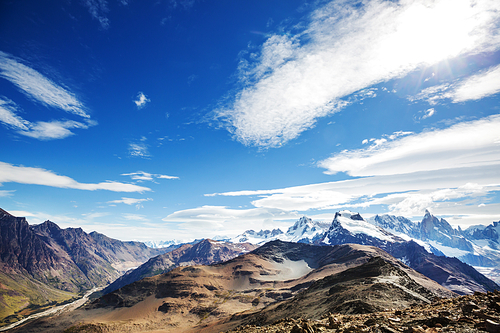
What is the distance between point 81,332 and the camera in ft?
374

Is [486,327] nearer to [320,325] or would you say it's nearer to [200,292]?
[320,325]

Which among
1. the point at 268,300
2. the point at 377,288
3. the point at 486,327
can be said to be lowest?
the point at 268,300

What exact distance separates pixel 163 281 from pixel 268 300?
292 ft

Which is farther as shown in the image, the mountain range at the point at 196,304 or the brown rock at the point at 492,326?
the mountain range at the point at 196,304

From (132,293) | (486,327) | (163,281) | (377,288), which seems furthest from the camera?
(163,281)

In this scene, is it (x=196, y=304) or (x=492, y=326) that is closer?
(x=492, y=326)

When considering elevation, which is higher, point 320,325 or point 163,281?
point 320,325

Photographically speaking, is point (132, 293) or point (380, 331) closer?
point (380, 331)

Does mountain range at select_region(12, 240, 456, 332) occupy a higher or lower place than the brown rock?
lower

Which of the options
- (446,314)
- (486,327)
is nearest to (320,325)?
(446,314)

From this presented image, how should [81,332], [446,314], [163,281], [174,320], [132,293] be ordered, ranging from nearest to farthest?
[446,314]
[81,332]
[174,320]
[132,293]
[163,281]

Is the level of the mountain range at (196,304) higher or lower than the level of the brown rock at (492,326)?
lower

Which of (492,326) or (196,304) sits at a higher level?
(492,326)

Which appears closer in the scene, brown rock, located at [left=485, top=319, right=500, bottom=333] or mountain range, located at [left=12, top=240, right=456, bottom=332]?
brown rock, located at [left=485, top=319, right=500, bottom=333]
